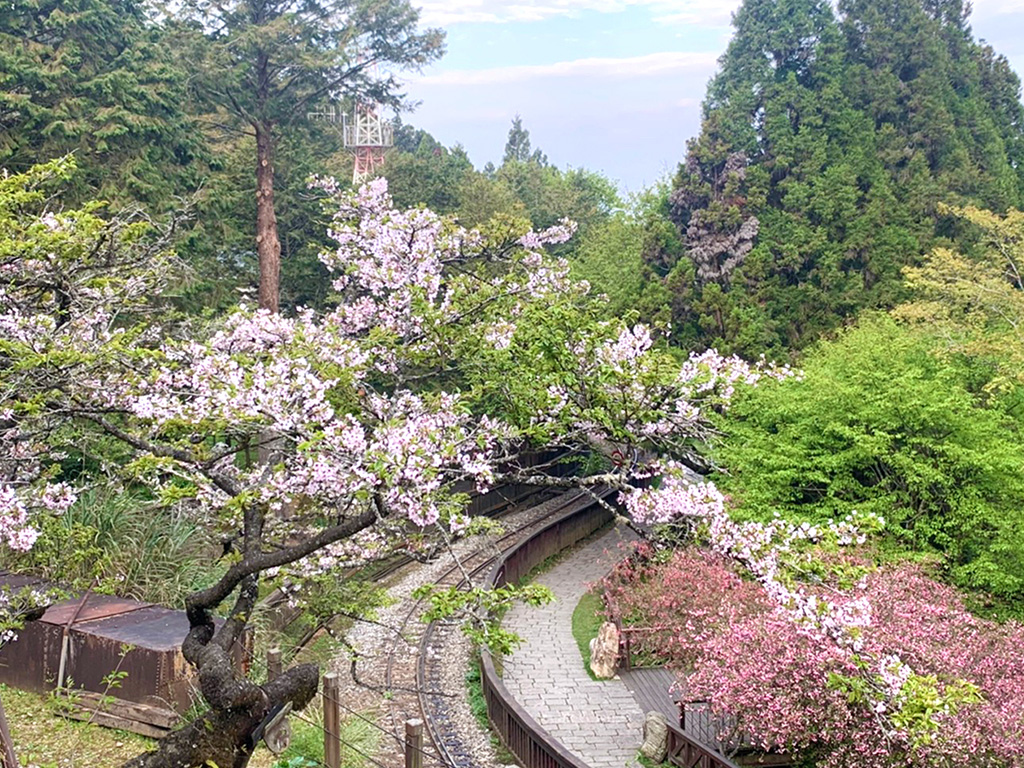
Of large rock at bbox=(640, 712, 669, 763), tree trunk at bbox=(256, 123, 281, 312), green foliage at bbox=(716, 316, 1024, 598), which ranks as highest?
tree trunk at bbox=(256, 123, 281, 312)

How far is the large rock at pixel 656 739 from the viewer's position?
10750 mm

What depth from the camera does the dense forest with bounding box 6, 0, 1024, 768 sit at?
7.07 metres

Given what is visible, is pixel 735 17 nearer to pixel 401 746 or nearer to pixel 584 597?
pixel 584 597

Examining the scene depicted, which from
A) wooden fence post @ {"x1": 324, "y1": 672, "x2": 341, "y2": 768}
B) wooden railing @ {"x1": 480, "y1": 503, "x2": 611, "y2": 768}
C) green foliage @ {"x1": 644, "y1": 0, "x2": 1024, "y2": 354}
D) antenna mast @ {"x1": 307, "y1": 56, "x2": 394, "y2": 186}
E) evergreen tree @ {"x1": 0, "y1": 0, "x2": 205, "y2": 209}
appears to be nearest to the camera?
wooden fence post @ {"x1": 324, "y1": 672, "x2": 341, "y2": 768}

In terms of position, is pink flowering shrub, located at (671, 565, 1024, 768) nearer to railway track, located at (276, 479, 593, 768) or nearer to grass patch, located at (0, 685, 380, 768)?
railway track, located at (276, 479, 593, 768)

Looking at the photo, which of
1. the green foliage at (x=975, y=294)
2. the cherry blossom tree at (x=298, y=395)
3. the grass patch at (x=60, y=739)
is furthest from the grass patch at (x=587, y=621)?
the green foliage at (x=975, y=294)

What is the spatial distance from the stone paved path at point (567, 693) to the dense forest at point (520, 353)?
1.31m

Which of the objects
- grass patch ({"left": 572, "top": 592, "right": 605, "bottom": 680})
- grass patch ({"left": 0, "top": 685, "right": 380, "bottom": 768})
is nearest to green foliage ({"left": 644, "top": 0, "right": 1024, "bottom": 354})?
grass patch ({"left": 572, "top": 592, "right": 605, "bottom": 680})

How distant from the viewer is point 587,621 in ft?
54.3

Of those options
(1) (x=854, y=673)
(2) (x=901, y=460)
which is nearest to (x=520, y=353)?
(1) (x=854, y=673)

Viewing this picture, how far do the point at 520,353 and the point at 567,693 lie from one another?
5787mm

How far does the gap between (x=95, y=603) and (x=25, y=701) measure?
4.18 feet

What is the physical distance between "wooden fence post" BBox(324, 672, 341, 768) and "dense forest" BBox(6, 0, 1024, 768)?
738 millimetres

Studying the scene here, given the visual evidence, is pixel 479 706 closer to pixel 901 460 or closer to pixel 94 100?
pixel 901 460
